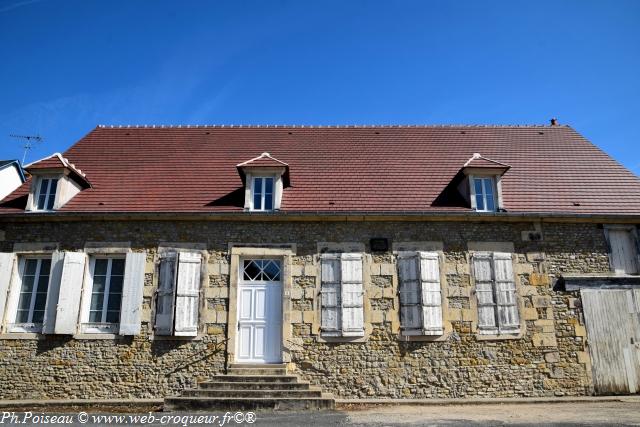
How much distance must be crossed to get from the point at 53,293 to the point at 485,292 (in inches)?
322

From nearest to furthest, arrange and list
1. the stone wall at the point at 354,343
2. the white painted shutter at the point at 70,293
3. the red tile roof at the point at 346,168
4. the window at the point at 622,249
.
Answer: the stone wall at the point at 354,343 → the white painted shutter at the point at 70,293 → the window at the point at 622,249 → the red tile roof at the point at 346,168

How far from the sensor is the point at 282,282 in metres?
8.88

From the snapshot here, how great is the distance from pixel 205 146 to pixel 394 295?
613cm

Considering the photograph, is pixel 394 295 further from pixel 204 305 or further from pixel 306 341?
→ pixel 204 305

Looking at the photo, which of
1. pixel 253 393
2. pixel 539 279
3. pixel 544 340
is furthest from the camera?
pixel 539 279

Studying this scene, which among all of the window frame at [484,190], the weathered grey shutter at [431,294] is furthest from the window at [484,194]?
the weathered grey shutter at [431,294]

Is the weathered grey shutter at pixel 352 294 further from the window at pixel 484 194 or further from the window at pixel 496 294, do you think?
the window at pixel 484 194

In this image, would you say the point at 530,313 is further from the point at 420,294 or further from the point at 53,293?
the point at 53,293

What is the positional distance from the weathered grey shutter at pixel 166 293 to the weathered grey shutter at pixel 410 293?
4289mm

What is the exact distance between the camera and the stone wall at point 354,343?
27.5 ft

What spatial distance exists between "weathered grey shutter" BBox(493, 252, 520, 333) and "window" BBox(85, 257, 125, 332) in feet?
23.7

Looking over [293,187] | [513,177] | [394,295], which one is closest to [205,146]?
[293,187]

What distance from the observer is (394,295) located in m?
8.80

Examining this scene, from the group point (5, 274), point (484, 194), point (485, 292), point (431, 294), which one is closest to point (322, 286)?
point (431, 294)
